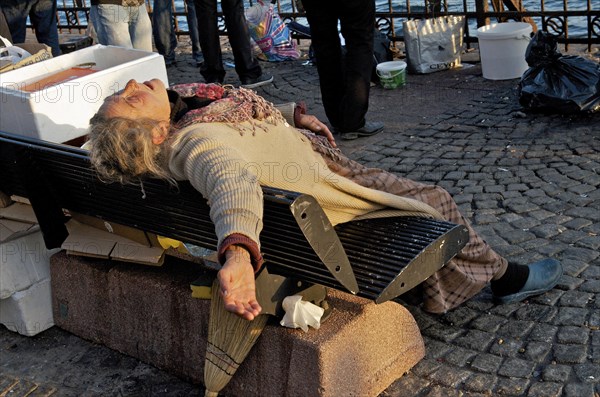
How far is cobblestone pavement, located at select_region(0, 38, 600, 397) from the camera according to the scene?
11.3ft

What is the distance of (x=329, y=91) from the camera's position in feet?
21.3

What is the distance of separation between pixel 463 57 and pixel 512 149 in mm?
2598

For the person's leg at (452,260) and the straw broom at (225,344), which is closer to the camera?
the straw broom at (225,344)

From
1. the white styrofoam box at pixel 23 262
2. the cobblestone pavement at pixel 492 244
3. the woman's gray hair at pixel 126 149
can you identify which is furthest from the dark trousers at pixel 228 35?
the woman's gray hair at pixel 126 149

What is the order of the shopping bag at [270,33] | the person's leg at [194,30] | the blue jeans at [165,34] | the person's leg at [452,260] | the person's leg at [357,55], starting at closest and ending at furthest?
the person's leg at [452,260]
the person's leg at [357,55]
the shopping bag at [270,33]
the person's leg at [194,30]
the blue jeans at [165,34]

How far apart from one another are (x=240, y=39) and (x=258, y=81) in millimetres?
477

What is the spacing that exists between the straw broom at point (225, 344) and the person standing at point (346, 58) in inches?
127

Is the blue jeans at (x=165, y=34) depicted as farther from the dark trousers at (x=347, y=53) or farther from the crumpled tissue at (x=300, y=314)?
the crumpled tissue at (x=300, y=314)

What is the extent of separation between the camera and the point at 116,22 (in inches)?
302

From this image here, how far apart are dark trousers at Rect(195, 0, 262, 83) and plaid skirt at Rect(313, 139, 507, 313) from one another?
164 inches

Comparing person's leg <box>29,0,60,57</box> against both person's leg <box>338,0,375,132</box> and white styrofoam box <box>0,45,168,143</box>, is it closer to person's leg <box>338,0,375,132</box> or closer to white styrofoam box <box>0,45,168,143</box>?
person's leg <box>338,0,375,132</box>

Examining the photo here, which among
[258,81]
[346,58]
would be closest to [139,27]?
[258,81]

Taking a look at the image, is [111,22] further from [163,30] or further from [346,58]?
[346,58]

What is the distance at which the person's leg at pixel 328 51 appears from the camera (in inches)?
243
